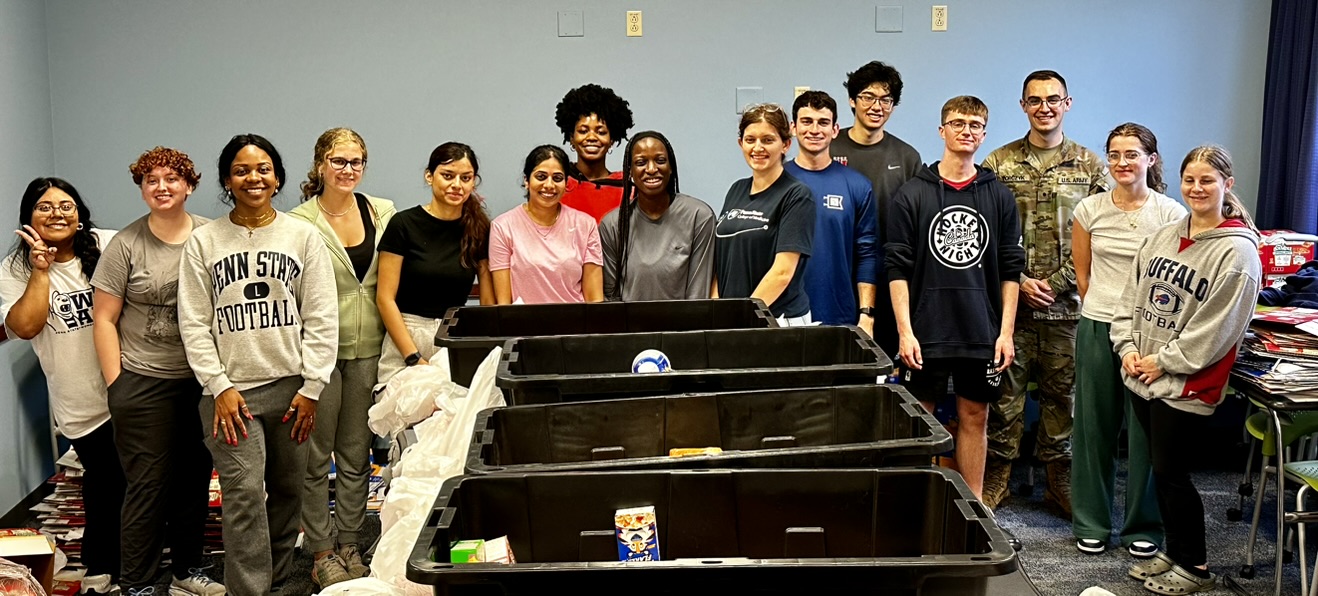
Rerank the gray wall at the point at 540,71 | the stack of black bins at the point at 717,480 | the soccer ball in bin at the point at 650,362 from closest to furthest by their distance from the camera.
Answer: the stack of black bins at the point at 717,480 → the soccer ball in bin at the point at 650,362 → the gray wall at the point at 540,71

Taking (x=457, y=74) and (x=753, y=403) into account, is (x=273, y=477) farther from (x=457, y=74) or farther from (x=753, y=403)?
(x=457, y=74)

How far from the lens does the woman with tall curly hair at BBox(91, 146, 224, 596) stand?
9.41 ft

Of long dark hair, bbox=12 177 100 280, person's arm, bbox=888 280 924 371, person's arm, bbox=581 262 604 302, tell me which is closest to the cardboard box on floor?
long dark hair, bbox=12 177 100 280

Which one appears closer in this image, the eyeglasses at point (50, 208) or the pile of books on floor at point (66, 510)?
the eyeglasses at point (50, 208)

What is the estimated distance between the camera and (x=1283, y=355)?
3.03 meters

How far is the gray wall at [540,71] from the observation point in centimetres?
439

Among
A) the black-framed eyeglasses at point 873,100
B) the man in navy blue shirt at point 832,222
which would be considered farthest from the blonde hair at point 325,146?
the black-framed eyeglasses at point 873,100

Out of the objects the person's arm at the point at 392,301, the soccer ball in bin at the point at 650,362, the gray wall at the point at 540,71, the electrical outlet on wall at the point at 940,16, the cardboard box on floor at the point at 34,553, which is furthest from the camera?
the electrical outlet on wall at the point at 940,16

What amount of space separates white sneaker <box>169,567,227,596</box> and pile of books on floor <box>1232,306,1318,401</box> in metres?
3.08

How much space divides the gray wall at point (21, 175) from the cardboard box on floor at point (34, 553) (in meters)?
1.18

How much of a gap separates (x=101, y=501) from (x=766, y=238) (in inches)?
84.7

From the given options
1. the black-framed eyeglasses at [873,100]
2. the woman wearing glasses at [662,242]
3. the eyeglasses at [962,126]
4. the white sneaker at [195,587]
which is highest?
the black-framed eyeglasses at [873,100]

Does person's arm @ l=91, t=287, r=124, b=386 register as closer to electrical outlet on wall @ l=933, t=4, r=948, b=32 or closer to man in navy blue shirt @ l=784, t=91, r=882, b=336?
man in navy blue shirt @ l=784, t=91, r=882, b=336

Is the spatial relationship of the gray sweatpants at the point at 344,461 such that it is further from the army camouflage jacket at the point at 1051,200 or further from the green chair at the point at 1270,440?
the green chair at the point at 1270,440
